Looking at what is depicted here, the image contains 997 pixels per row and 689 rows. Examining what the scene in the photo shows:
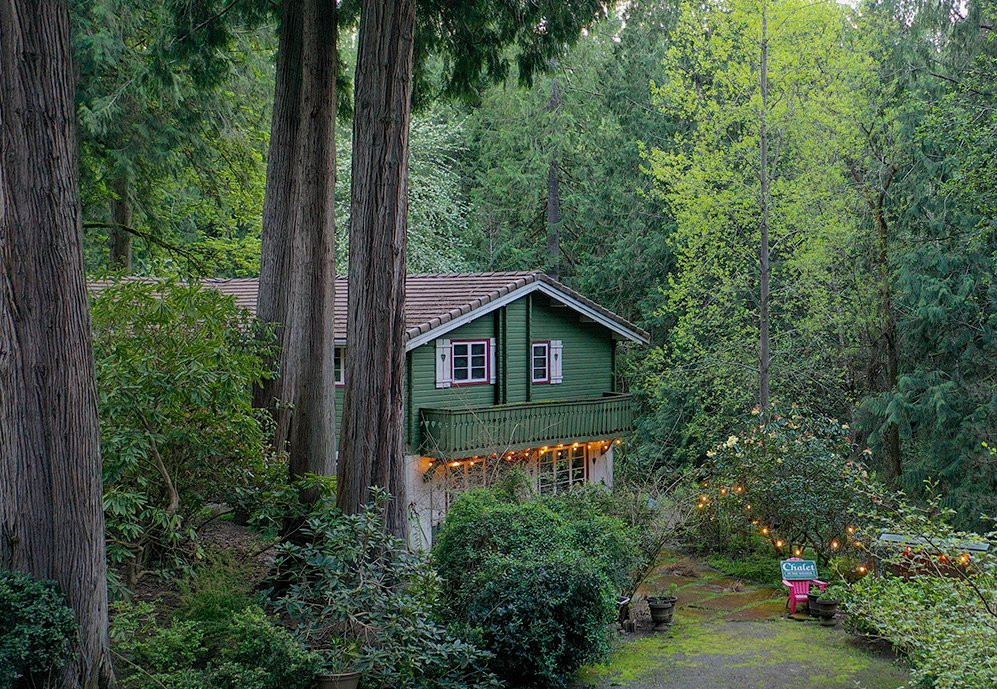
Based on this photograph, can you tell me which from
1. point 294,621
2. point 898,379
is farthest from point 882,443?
point 294,621

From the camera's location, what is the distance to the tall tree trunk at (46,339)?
7.23m

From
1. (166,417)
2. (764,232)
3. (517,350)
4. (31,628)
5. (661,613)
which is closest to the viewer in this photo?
(31,628)

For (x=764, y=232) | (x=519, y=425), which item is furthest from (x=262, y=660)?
(x=764, y=232)

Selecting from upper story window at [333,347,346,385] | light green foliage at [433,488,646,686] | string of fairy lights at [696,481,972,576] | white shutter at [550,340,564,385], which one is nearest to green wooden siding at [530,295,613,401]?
white shutter at [550,340,564,385]

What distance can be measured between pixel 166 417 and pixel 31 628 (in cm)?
291

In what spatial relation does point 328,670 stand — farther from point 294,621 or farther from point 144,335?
point 144,335

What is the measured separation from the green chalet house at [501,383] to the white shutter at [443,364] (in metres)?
0.03

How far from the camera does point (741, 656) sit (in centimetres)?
1105

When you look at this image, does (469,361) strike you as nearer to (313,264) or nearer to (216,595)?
(313,264)

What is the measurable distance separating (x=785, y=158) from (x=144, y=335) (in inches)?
640

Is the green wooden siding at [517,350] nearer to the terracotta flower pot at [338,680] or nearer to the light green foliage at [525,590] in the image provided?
the light green foliage at [525,590]

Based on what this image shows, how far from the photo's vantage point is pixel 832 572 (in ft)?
49.8

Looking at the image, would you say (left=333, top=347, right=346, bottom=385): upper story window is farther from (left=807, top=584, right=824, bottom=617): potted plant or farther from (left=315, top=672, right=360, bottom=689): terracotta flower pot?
(left=315, top=672, right=360, bottom=689): terracotta flower pot

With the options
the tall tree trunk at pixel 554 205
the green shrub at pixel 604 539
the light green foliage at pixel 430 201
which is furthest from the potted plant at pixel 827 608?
the tall tree trunk at pixel 554 205
